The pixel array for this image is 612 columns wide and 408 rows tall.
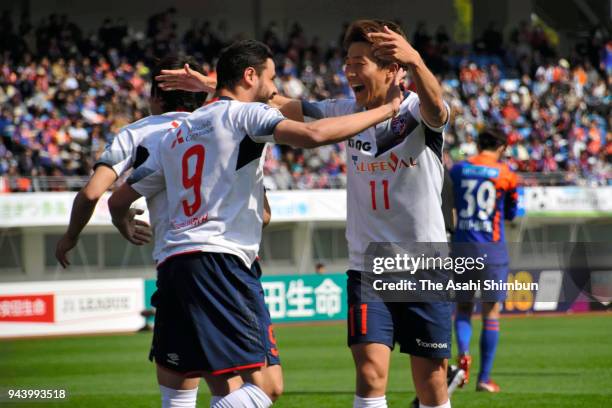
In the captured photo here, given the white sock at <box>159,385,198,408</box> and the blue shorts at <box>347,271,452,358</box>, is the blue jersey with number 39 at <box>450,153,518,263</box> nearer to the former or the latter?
the blue shorts at <box>347,271,452,358</box>

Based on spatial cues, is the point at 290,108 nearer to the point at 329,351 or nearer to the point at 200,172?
the point at 200,172

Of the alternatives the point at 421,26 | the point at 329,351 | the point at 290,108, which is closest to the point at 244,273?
the point at 290,108

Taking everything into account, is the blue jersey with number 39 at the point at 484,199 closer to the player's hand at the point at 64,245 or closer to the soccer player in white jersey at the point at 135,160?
the soccer player in white jersey at the point at 135,160

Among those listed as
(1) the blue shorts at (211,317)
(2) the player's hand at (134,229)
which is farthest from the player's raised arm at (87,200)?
(1) the blue shorts at (211,317)

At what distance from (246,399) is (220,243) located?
2.36 feet

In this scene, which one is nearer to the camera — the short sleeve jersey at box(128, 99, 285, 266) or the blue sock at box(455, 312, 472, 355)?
the short sleeve jersey at box(128, 99, 285, 266)

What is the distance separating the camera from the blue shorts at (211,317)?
4719mm

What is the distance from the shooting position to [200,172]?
4.73 metres

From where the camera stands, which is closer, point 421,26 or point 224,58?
point 224,58

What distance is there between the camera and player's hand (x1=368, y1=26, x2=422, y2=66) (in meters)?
4.92

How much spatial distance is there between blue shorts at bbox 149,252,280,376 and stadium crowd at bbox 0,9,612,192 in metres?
18.0

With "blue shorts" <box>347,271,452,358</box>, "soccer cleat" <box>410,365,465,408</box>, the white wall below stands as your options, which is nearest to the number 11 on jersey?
"blue shorts" <box>347,271,452,358</box>

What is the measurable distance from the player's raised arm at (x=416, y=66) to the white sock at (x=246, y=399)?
163cm

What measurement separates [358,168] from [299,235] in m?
20.0
